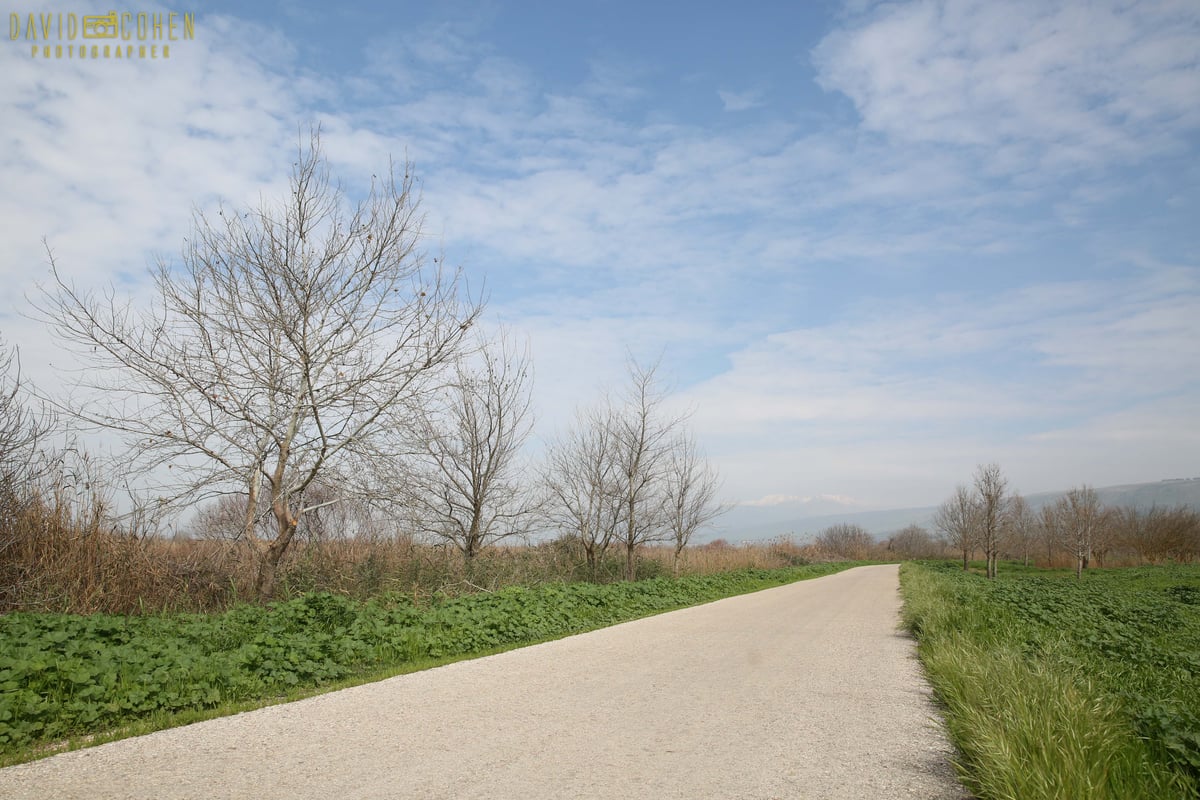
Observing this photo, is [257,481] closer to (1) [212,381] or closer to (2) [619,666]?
(1) [212,381]

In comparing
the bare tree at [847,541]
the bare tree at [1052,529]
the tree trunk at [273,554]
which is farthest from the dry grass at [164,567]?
the bare tree at [847,541]

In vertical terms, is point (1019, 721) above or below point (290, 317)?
below

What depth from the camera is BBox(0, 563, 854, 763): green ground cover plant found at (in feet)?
18.7

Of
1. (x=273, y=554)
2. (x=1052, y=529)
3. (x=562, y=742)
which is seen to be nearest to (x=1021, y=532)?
(x=1052, y=529)

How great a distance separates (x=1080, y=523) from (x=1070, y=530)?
4.37 meters

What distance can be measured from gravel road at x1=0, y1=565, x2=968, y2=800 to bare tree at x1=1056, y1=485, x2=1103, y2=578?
1730 inches

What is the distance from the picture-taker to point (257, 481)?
12.1 metres

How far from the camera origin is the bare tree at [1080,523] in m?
45.1

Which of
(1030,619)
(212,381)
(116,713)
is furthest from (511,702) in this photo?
(1030,619)

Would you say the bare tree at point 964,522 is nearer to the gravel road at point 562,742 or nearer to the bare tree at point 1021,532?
the bare tree at point 1021,532

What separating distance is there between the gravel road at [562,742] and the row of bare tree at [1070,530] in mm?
41119

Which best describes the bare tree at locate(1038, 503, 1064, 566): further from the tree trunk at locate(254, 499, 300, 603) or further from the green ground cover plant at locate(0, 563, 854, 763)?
the tree trunk at locate(254, 499, 300, 603)

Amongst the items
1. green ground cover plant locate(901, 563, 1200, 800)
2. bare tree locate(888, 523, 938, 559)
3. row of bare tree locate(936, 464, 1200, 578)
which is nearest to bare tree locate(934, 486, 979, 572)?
row of bare tree locate(936, 464, 1200, 578)

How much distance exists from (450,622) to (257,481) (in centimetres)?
454
